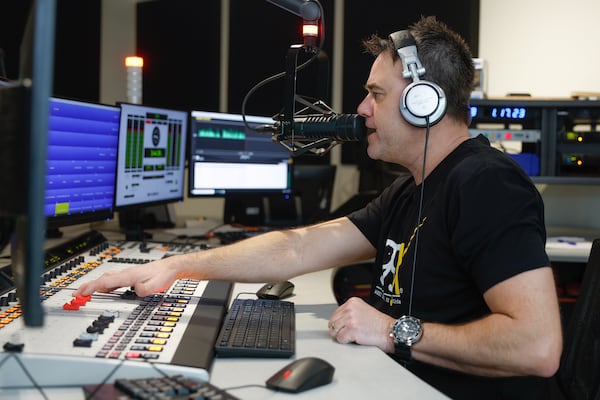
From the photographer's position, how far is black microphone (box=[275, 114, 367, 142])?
1424 millimetres

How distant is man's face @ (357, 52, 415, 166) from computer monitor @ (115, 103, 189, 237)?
997 mm

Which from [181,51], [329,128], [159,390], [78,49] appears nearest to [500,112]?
[329,128]

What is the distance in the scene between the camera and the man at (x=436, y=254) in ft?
3.72

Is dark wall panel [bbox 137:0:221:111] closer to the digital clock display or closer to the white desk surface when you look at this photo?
the digital clock display

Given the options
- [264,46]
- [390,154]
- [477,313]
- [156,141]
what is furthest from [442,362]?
[264,46]

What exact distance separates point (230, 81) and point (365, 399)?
160 inches

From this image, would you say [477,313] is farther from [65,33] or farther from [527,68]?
[65,33]

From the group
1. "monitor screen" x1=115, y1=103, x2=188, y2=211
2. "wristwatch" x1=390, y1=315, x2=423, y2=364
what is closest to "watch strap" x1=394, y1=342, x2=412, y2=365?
"wristwatch" x1=390, y1=315, x2=423, y2=364

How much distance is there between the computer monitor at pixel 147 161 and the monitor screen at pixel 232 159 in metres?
0.07

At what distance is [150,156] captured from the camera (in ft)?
7.89

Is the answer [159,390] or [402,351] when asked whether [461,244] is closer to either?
[402,351]

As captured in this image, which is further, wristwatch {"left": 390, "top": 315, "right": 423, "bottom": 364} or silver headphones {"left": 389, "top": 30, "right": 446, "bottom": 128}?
silver headphones {"left": 389, "top": 30, "right": 446, "bottom": 128}

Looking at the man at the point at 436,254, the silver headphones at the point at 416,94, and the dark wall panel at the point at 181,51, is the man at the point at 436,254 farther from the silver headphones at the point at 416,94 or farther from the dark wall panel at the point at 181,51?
the dark wall panel at the point at 181,51

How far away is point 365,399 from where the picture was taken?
0.95 m
